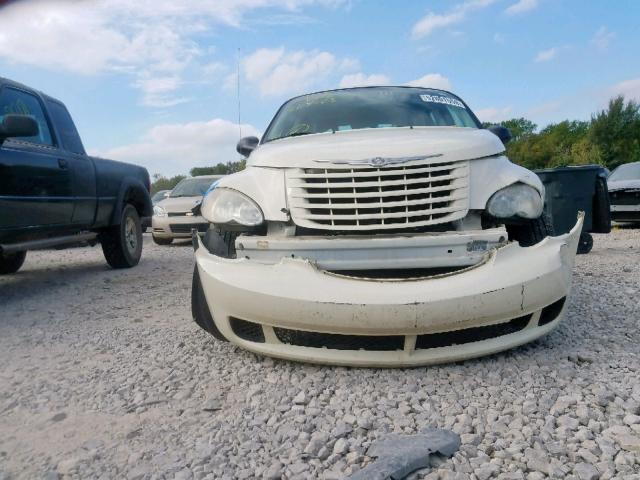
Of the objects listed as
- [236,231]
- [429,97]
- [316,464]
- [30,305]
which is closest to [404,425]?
[316,464]

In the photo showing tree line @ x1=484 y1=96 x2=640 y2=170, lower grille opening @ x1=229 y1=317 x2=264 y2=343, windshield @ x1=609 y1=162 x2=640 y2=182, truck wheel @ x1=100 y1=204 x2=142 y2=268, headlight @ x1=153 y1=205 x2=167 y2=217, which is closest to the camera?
lower grille opening @ x1=229 y1=317 x2=264 y2=343

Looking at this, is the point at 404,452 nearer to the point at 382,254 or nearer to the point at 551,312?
the point at 382,254

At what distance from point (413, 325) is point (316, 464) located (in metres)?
0.81

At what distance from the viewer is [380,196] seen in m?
2.77

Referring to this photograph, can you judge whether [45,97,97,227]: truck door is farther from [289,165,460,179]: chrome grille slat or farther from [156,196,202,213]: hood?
[156,196,202,213]: hood

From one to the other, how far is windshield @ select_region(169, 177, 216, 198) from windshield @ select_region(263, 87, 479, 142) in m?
7.46

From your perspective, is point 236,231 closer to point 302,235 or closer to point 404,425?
point 302,235

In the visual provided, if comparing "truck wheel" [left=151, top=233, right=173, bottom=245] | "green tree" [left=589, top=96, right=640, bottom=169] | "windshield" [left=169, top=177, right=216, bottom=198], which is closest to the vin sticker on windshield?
"windshield" [left=169, top=177, right=216, bottom=198]

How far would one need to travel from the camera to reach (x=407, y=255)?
2.65 m

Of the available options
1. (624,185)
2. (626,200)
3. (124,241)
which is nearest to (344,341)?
(124,241)

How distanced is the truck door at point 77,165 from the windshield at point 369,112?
2472mm

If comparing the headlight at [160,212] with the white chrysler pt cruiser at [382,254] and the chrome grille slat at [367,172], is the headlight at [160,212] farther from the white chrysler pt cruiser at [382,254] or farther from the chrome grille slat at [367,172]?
the chrome grille slat at [367,172]

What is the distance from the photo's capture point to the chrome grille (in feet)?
9.11

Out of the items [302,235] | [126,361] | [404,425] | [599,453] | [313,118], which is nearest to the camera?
[599,453]
